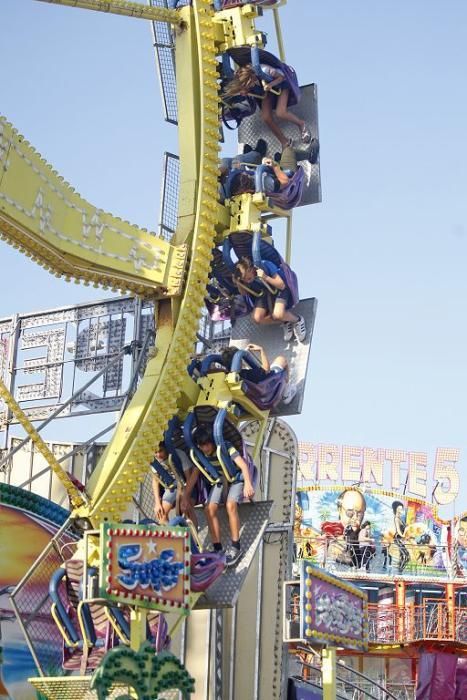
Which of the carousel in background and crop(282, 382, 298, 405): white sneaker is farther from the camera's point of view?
the carousel in background

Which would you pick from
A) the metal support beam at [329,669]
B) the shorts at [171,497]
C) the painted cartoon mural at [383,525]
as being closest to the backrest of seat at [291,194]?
the shorts at [171,497]

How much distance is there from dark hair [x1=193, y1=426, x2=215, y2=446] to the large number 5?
3825 cm

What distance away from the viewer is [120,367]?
1588 cm

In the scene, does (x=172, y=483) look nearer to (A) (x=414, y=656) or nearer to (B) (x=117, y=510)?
(B) (x=117, y=510)

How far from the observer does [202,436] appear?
43.8ft

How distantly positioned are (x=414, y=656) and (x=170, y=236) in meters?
11.4

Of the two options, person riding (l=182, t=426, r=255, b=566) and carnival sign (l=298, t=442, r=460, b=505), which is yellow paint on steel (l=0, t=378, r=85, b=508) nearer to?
person riding (l=182, t=426, r=255, b=566)

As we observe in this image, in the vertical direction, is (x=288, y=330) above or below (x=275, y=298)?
below

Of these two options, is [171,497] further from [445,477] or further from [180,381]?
[445,477]

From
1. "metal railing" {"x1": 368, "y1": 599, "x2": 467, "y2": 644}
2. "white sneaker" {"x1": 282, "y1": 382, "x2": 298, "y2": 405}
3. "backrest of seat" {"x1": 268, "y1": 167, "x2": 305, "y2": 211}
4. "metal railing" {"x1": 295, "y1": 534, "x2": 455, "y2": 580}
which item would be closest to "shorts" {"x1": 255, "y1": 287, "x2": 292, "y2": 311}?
"white sneaker" {"x1": 282, "y1": 382, "x2": 298, "y2": 405}

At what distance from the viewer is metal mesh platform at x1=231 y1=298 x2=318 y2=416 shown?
Answer: 1470 centimetres

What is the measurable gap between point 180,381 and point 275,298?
2091mm

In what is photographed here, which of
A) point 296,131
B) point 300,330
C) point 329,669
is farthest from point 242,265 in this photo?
point 329,669

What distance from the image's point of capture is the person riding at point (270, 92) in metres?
15.0
